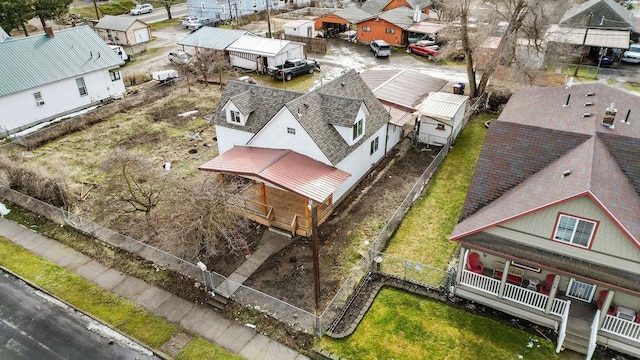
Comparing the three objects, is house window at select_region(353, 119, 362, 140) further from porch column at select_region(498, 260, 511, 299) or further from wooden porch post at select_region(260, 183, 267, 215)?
porch column at select_region(498, 260, 511, 299)

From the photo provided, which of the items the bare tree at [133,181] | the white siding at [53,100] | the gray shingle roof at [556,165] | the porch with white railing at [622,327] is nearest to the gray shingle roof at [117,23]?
the white siding at [53,100]

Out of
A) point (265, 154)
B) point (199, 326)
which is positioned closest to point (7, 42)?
point (265, 154)

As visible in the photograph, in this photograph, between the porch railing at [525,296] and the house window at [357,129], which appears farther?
the house window at [357,129]

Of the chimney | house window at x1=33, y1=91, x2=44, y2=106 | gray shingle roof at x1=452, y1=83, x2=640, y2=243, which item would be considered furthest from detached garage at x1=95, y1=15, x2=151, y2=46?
the chimney

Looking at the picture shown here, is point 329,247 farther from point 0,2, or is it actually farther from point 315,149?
point 0,2

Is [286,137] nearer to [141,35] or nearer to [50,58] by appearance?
[50,58]

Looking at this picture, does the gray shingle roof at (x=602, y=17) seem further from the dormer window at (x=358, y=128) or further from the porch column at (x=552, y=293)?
the porch column at (x=552, y=293)

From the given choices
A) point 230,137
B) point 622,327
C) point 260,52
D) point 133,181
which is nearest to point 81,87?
point 260,52
